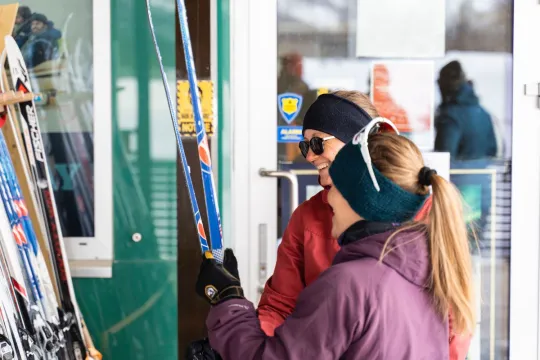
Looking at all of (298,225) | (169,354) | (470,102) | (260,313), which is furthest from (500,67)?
(169,354)

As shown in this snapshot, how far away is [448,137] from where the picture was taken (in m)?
2.70

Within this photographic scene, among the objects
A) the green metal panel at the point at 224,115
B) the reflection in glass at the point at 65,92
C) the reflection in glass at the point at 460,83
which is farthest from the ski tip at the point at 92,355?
the reflection in glass at the point at 460,83

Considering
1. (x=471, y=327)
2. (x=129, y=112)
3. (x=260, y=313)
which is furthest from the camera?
(x=129, y=112)

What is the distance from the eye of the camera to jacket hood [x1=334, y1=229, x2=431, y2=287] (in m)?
1.25

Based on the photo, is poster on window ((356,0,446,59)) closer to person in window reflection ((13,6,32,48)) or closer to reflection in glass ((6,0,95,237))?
reflection in glass ((6,0,95,237))

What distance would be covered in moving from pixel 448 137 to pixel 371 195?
1.52 m

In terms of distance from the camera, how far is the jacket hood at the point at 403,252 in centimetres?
125

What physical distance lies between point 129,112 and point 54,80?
0.32 metres

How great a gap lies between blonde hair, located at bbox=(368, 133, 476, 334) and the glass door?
1.34m

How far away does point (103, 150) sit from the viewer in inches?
102

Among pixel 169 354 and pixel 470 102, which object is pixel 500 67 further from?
pixel 169 354

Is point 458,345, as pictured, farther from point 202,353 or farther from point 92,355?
point 92,355

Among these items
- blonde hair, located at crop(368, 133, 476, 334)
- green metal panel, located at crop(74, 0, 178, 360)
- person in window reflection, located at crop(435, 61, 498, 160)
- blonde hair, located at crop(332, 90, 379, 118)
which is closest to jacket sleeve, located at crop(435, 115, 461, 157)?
person in window reflection, located at crop(435, 61, 498, 160)

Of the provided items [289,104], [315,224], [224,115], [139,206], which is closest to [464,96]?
[289,104]
